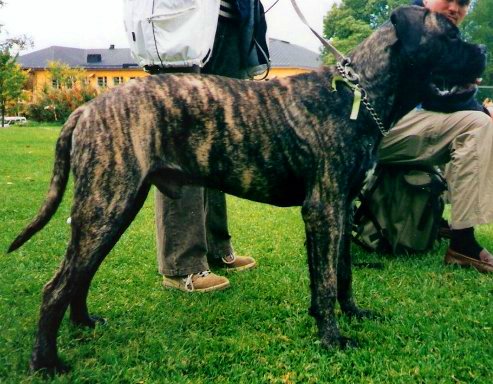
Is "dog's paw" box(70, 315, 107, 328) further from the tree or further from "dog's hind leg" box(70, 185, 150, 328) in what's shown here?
the tree

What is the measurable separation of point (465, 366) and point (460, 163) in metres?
2.22

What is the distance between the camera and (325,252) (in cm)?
299

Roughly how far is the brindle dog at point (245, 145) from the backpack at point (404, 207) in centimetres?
162

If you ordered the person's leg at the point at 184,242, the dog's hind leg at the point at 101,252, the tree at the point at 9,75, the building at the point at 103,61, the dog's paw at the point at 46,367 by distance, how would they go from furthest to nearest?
the building at the point at 103,61, the tree at the point at 9,75, the person's leg at the point at 184,242, the dog's hind leg at the point at 101,252, the dog's paw at the point at 46,367

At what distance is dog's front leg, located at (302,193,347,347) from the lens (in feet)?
9.75

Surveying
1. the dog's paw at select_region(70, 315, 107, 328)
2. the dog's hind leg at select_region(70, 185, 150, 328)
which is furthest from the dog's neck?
the dog's paw at select_region(70, 315, 107, 328)

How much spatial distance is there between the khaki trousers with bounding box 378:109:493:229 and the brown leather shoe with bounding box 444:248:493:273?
264 mm

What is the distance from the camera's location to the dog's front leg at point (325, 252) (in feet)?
9.75

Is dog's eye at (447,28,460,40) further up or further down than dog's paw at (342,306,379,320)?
further up

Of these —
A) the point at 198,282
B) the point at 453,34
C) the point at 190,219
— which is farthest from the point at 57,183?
the point at 453,34

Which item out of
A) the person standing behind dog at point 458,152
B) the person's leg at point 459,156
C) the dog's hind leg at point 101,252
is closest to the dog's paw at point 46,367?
the dog's hind leg at point 101,252

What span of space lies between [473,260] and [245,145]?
2.60 metres

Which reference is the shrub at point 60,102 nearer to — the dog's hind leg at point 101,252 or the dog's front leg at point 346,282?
the dog's hind leg at point 101,252

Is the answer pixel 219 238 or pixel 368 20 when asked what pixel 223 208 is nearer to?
pixel 219 238
